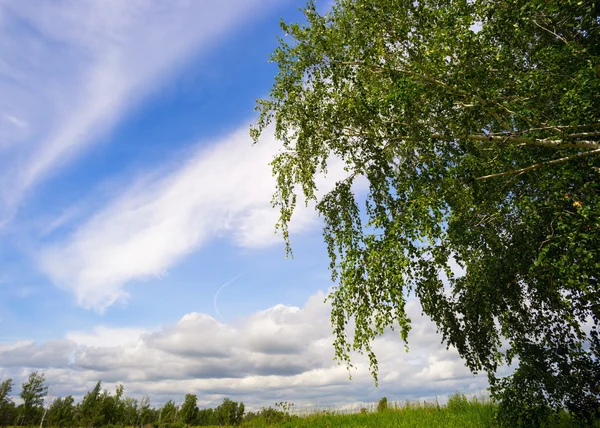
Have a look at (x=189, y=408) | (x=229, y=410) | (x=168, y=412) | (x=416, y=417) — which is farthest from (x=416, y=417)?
(x=168, y=412)

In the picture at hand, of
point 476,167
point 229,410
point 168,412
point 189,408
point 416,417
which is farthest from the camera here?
point 168,412

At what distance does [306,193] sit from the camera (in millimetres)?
11805

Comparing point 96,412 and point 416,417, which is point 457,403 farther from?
point 96,412

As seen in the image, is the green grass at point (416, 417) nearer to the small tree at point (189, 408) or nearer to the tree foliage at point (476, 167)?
the tree foliage at point (476, 167)

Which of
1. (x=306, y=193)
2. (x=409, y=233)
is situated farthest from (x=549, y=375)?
(x=306, y=193)

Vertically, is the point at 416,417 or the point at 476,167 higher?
the point at 476,167

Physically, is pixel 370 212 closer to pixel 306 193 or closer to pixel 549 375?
pixel 306 193

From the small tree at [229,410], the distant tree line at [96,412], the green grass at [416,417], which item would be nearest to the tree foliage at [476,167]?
the green grass at [416,417]

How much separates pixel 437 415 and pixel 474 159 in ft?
44.1

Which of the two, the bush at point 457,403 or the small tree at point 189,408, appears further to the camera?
the small tree at point 189,408

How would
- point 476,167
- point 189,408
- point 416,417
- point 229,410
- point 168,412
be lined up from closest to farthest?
point 476,167
point 416,417
point 229,410
point 189,408
point 168,412

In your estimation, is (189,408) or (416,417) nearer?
(416,417)

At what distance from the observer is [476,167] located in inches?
339

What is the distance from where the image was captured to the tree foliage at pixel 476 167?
7586 mm
